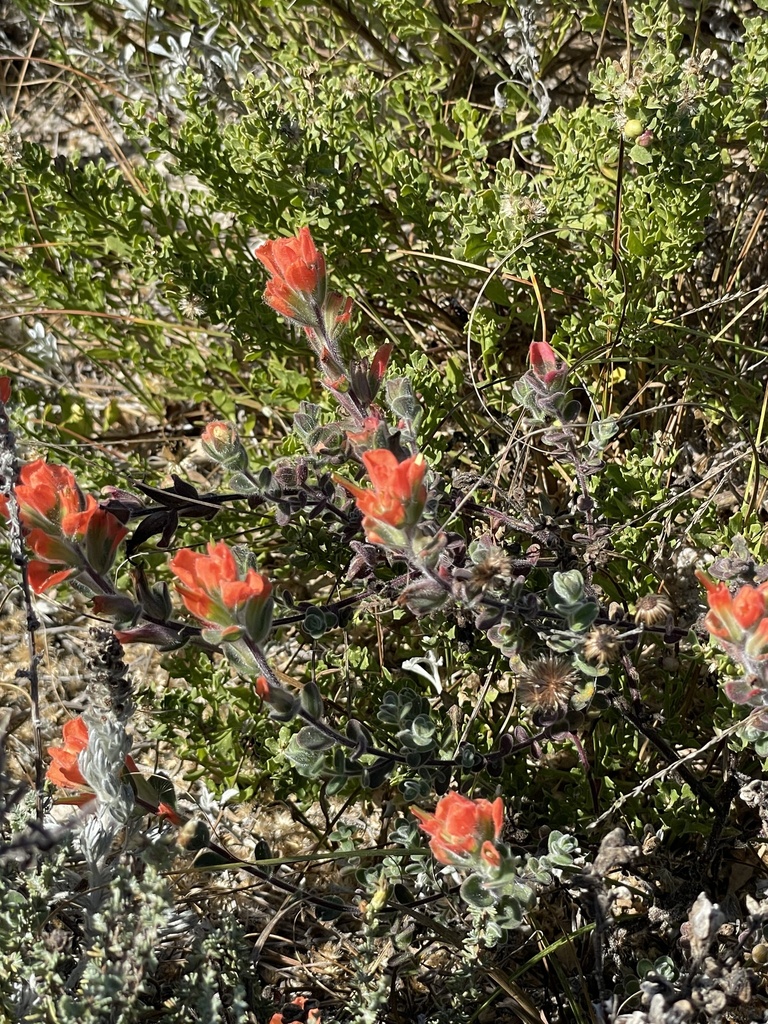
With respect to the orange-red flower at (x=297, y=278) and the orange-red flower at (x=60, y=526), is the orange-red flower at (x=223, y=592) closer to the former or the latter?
the orange-red flower at (x=60, y=526)

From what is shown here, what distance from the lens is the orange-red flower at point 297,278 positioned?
1.49 metres

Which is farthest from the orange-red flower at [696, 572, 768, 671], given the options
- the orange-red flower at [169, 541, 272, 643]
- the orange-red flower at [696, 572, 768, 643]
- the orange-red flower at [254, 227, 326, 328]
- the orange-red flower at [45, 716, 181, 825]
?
the orange-red flower at [45, 716, 181, 825]

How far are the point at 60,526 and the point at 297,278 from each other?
507 mm

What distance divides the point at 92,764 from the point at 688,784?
3.43ft

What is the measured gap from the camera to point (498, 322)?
2.35 meters

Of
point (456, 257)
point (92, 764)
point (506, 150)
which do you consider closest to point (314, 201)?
point (456, 257)

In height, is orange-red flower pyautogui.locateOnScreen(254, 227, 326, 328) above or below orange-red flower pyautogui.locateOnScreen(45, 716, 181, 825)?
above

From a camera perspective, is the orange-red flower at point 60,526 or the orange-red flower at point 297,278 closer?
the orange-red flower at point 60,526

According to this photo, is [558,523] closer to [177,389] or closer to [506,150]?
[177,389]

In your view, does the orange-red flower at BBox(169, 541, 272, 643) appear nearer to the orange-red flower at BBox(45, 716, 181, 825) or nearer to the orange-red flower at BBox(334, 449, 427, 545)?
the orange-red flower at BBox(334, 449, 427, 545)

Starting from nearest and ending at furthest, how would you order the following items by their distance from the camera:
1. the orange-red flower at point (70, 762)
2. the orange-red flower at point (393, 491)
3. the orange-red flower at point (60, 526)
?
the orange-red flower at point (393, 491)
the orange-red flower at point (60, 526)
the orange-red flower at point (70, 762)

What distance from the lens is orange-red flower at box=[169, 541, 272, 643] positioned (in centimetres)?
120

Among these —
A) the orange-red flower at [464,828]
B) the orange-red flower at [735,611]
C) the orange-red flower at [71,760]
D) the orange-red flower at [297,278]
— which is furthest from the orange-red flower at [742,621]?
the orange-red flower at [71,760]

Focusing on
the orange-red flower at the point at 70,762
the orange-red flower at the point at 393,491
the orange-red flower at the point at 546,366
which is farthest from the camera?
the orange-red flower at the point at 546,366
